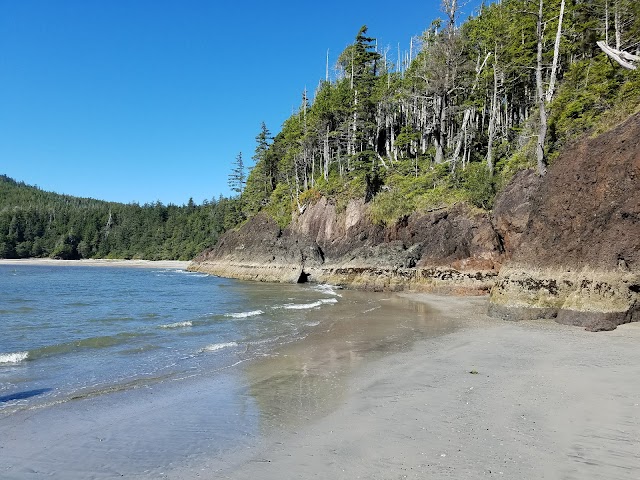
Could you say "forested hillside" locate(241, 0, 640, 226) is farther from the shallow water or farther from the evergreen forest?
the shallow water

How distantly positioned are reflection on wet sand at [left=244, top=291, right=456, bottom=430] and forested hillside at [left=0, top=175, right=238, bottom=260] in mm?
81599

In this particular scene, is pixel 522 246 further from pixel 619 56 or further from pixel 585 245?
pixel 619 56

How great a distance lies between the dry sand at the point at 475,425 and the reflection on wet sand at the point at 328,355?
52 cm

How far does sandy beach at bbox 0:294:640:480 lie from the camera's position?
16.6 ft

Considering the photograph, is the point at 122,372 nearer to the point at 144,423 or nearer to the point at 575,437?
the point at 144,423

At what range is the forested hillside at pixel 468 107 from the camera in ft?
70.2

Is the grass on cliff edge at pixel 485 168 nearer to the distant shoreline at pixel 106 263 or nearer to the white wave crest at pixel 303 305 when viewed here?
the white wave crest at pixel 303 305

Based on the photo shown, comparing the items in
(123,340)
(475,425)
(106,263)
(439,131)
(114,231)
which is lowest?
(123,340)

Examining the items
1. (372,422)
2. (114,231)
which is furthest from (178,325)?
(114,231)

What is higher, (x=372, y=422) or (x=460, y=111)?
(x=460, y=111)

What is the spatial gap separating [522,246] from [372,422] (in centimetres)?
1247

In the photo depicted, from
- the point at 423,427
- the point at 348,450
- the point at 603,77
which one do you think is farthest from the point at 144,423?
the point at 603,77

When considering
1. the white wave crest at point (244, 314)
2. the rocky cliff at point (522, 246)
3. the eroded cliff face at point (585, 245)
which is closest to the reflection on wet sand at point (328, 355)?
the white wave crest at point (244, 314)

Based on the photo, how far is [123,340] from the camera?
565 inches
